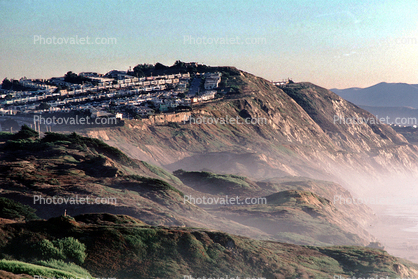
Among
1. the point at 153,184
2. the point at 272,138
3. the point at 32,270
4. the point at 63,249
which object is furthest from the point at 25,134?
the point at 272,138

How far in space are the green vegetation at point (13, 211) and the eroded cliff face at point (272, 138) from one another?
36928 millimetres

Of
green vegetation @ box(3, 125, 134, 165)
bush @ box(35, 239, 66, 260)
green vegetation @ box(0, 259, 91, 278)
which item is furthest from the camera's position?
green vegetation @ box(3, 125, 134, 165)

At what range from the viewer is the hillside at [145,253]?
1723 cm

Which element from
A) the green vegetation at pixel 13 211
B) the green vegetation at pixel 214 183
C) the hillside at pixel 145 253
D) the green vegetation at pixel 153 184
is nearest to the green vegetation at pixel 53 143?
the green vegetation at pixel 153 184

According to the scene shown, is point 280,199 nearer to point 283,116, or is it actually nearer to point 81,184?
point 81,184

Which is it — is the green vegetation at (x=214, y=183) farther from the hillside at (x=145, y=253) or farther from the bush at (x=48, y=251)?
the bush at (x=48, y=251)

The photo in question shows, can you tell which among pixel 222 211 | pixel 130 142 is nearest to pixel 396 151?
pixel 130 142

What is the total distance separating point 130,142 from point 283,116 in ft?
174

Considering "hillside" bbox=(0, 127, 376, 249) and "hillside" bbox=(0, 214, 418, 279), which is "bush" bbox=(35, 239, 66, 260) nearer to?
"hillside" bbox=(0, 214, 418, 279)

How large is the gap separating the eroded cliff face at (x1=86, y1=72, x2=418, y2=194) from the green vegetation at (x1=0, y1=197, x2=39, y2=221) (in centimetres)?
3693

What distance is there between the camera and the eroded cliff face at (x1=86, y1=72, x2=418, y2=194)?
7106cm

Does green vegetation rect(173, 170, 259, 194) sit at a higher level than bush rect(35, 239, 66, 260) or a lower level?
lower

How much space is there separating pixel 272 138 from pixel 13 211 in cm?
7841

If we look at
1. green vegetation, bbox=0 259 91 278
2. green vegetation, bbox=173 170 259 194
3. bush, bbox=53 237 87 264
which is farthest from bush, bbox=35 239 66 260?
green vegetation, bbox=173 170 259 194
